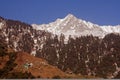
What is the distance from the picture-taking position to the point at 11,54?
86562 millimetres

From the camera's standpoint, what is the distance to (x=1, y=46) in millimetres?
85062

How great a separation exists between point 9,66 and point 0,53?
4718 millimetres

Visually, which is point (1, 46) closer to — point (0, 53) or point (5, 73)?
point (0, 53)

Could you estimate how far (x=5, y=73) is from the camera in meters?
88.9

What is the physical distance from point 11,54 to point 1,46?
3222 millimetres

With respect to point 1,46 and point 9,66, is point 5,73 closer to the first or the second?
point 9,66

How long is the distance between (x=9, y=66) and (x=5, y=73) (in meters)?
2.13

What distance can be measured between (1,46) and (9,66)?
598 cm

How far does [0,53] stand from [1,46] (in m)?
1.66

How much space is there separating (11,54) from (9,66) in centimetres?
347

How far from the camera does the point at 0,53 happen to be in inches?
3356

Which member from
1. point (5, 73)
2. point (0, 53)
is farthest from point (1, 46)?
point (5, 73)

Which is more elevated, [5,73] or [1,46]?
[1,46]

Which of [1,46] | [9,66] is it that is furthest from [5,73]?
[1,46]
